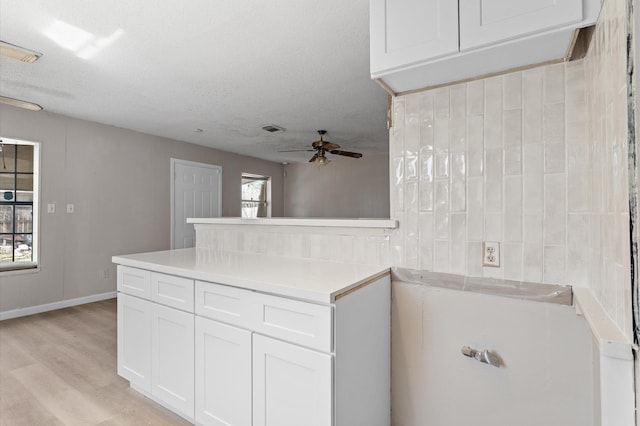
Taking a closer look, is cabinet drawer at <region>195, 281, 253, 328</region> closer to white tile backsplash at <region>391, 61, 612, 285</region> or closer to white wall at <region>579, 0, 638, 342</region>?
white tile backsplash at <region>391, 61, 612, 285</region>

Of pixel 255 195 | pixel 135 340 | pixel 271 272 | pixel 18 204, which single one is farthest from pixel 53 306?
pixel 255 195

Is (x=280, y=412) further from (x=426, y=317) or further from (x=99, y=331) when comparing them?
(x=99, y=331)

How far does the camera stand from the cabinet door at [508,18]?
3.34 ft

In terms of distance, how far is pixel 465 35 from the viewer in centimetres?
117

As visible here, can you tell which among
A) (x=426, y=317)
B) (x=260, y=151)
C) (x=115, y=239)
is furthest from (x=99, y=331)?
(x=260, y=151)

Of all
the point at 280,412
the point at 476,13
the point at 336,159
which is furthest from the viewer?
the point at 336,159

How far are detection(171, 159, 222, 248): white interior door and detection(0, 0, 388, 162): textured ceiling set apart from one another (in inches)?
40.9

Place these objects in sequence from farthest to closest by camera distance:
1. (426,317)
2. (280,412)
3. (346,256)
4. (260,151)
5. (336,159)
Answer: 1. (336,159)
2. (260,151)
3. (346,256)
4. (426,317)
5. (280,412)

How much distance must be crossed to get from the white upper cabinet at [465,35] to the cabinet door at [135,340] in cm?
184

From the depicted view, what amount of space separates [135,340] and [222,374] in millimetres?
769

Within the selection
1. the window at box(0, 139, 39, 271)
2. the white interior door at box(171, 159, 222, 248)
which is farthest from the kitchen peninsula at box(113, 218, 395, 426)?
the white interior door at box(171, 159, 222, 248)

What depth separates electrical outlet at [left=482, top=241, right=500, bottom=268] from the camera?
1411 mm

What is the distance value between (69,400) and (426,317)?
2191mm

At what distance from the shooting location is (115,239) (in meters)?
4.37
